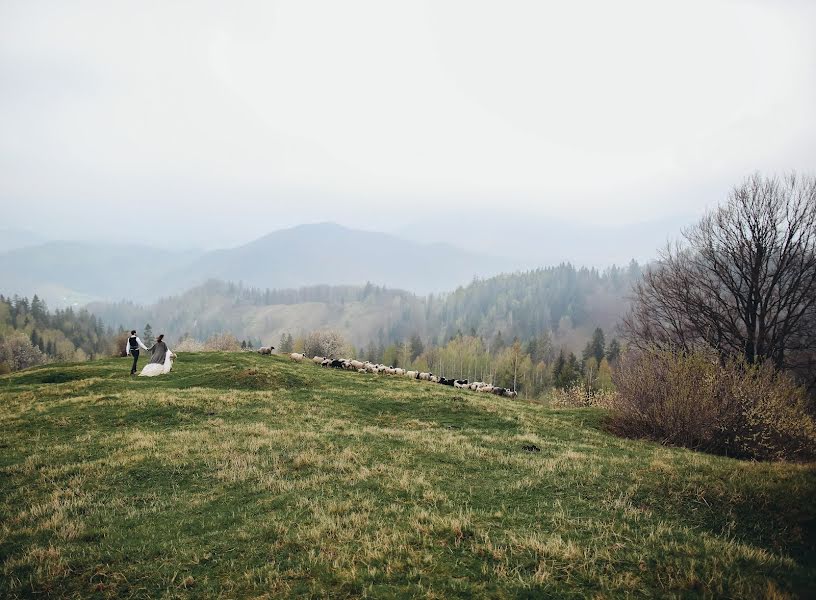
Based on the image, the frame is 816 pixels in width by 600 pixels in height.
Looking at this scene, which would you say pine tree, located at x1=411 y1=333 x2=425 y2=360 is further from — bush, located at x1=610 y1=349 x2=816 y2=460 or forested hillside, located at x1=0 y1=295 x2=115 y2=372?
bush, located at x1=610 y1=349 x2=816 y2=460

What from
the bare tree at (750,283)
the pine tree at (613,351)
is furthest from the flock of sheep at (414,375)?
the pine tree at (613,351)

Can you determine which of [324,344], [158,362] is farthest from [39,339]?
[158,362]

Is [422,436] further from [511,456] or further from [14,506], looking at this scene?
[14,506]

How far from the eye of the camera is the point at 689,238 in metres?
36.3

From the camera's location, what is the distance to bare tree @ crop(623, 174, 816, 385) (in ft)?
103

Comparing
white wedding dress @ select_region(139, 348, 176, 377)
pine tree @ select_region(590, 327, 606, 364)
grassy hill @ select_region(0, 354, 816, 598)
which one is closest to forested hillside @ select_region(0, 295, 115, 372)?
white wedding dress @ select_region(139, 348, 176, 377)

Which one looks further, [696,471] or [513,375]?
[513,375]

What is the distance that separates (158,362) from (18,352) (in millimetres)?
128688

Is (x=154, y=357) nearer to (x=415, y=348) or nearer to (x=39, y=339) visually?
(x=415, y=348)

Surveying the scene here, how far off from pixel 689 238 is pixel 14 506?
146 ft

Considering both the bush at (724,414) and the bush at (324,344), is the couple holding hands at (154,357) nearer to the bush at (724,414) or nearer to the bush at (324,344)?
the bush at (724,414)

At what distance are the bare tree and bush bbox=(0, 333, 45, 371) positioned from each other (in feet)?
502

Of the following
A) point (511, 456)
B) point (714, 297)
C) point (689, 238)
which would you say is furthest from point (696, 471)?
point (689, 238)

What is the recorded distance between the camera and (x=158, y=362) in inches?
1346
